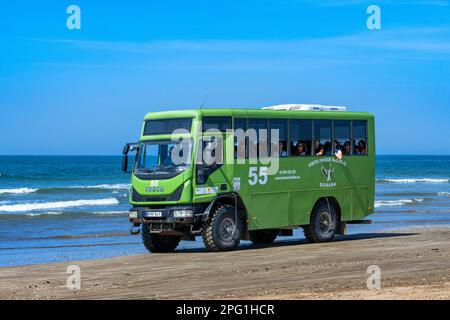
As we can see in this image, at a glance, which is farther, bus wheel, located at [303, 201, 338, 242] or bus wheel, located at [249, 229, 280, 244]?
bus wheel, located at [249, 229, 280, 244]

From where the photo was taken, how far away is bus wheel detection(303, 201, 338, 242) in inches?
941

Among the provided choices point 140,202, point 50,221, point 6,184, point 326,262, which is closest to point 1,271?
point 140,202

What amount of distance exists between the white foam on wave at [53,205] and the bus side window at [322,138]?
83.1 feet

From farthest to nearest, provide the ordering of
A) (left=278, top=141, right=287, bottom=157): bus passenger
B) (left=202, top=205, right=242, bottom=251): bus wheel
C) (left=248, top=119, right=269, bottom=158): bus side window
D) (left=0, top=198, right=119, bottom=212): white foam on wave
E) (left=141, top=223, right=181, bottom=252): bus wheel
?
(left=0, top=198, right=119, bottom=212): white foam on wave, (left=278, top=141, right=287, bottom=157): bus passenger, (left=141, top=223, right=181, bottom=252): bus wheel, (left=248, top=119, right=269, bottom=158): bus side window, (left=202, top=205, right=242, bottom=251): bus wheel

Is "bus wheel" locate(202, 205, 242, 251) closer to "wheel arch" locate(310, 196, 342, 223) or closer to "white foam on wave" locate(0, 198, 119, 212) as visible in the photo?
"wheel arch" locate(310, 196, 342, 223)

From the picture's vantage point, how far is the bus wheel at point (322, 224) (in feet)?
78.4

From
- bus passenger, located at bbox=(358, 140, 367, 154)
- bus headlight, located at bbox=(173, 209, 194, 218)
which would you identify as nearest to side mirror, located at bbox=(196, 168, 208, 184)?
bus headlight, located at bbox=(173, 209, 194, 218)

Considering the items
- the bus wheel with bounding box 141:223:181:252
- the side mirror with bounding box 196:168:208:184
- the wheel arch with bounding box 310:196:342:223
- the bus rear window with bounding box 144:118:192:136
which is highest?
the bus rear window with bounding box 144:118:192:136

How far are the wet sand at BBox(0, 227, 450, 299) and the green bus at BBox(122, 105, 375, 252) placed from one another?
2.40 ft

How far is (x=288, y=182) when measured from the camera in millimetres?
22969

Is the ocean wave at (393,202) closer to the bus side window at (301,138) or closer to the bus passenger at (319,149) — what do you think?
the bus passenger at (319,149)

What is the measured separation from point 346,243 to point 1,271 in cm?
899

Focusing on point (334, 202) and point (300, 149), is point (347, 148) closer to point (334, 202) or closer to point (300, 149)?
point (334, 202)
